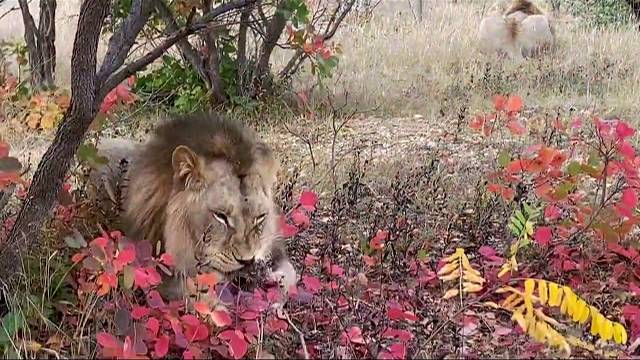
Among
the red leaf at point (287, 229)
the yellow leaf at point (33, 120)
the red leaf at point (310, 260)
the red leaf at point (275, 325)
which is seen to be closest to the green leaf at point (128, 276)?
the red leaf at point (275, 325)

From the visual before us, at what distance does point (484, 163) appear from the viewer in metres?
5.61

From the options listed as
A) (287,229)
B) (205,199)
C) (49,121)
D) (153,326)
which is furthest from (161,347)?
(49,121)

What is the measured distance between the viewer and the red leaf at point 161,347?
267 cm

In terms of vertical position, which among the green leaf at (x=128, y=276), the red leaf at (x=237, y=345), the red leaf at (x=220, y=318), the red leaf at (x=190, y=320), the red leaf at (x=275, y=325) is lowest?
the red leaf at (x=275, y=325)

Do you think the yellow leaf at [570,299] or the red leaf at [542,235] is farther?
the red leaf at [542,235]

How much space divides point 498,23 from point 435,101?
9.30 feet

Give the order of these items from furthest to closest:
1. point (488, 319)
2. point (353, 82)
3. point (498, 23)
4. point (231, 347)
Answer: point (498, 23) < point (353, 82) < point (488, 319) < point (231, 347)

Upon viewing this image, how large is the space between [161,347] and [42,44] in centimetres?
508

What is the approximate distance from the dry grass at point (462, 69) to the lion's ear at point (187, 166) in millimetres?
4339

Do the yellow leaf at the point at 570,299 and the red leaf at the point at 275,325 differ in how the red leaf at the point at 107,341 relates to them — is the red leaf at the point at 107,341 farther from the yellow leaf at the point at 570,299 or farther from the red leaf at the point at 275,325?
the yellow leaf at the point at 570,299

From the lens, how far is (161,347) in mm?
2678

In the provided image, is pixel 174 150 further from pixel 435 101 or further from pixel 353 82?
pixel 353 82

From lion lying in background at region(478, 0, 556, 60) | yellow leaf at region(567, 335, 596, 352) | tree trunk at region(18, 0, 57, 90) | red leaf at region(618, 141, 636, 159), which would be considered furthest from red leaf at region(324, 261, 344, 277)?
lion lying in background at region(478, 0, 556, 60)

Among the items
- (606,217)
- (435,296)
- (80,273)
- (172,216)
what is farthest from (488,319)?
(80,273)
